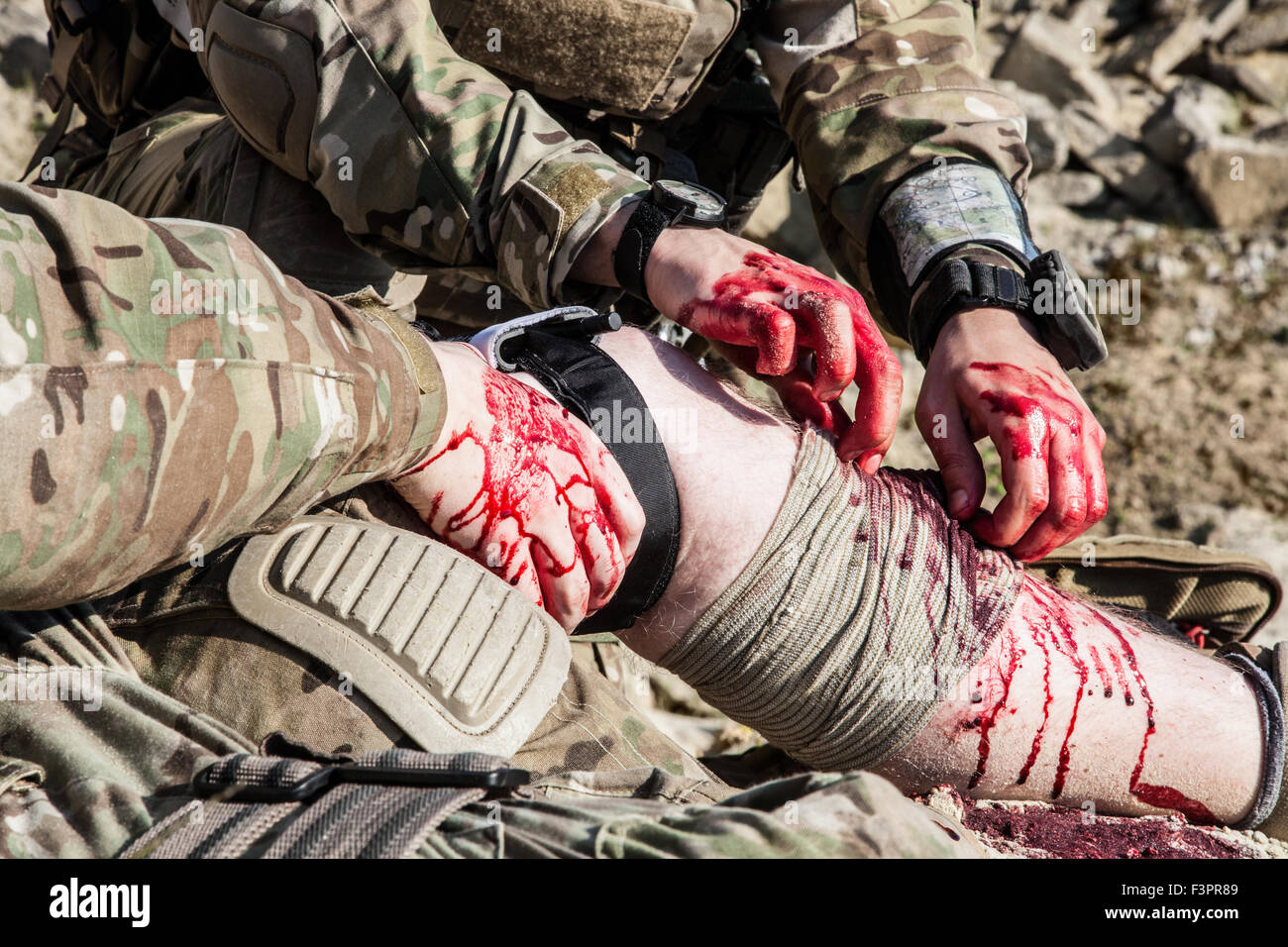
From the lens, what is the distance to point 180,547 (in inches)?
44.8

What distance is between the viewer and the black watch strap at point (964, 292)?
1.82 metres

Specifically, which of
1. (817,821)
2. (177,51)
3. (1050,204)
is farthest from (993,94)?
(1050,204)

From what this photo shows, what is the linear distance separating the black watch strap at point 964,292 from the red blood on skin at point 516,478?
2.30 ft

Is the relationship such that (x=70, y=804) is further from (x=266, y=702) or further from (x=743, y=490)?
(x=743, y=490)

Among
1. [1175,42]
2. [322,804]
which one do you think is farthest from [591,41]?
[1175,42]

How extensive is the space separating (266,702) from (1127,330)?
13.6ft

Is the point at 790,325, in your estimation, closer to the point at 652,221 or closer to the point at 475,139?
the point at 652,221

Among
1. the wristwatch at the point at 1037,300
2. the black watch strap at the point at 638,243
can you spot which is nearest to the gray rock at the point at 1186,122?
the wristwatch at the point at 1037,300

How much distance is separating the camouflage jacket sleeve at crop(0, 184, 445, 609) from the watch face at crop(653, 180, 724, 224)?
2.33 ft

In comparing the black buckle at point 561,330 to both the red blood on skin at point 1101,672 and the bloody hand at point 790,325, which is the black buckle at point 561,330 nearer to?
the bloody hand at point 790,325

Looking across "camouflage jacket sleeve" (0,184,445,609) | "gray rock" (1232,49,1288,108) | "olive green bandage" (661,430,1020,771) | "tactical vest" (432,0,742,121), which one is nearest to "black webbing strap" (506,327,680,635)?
"olive green bandage" (661,430,1020,771)

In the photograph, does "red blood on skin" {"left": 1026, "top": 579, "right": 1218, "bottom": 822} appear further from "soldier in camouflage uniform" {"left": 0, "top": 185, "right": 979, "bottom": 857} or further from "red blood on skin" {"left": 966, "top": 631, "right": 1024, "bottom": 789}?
"soldier in camouflage uniform" {"left": 0, "top": 185, "right": 979, "bottom": 857}

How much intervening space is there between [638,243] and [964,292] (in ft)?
1.79

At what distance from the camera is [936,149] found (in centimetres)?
210
